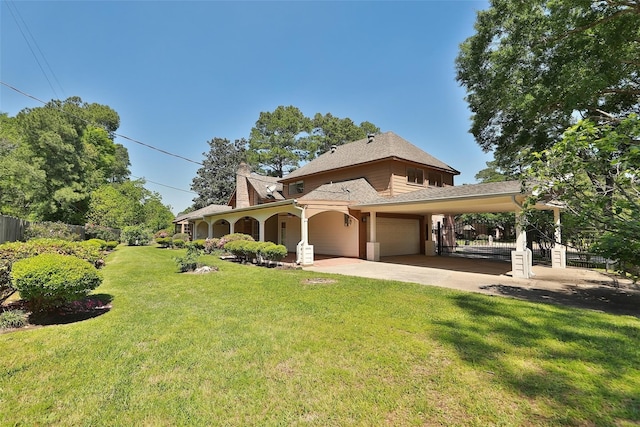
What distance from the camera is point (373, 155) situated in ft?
58.4

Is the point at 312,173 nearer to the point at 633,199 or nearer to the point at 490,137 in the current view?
the point at 490,137

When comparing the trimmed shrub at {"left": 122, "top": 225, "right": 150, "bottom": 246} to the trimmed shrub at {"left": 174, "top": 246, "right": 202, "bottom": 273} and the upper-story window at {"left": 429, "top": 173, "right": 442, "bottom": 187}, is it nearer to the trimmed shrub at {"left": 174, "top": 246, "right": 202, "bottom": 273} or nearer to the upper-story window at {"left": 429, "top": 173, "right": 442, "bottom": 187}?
the trimmed shrub at {"left": 174, "top": 246, "right": 202, "bottom": 273}

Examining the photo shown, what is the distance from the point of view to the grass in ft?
8.40

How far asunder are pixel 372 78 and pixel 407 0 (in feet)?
22.3

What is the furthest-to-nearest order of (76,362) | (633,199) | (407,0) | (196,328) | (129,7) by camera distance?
(129,7), (407,0), (633,199), (196,328), (76,362)

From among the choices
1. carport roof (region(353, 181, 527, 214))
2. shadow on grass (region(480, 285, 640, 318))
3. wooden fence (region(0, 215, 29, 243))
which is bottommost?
shadow on grass (region(480, 285, 640, 318))

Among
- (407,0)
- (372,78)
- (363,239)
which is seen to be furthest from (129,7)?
(363,239)

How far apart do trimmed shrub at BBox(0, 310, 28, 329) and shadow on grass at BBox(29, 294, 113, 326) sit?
0.63 ft

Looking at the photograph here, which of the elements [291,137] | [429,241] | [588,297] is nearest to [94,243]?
[429,241]

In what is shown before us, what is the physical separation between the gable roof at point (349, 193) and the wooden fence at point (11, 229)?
1127 cm

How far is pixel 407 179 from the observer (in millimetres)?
17453

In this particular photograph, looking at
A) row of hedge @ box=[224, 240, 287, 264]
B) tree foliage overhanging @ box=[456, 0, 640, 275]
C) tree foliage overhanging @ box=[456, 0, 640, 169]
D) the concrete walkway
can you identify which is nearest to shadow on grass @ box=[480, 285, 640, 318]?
the concrete walkway

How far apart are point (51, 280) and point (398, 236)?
51.9 ft

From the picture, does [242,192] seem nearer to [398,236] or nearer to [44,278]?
[398,236]
